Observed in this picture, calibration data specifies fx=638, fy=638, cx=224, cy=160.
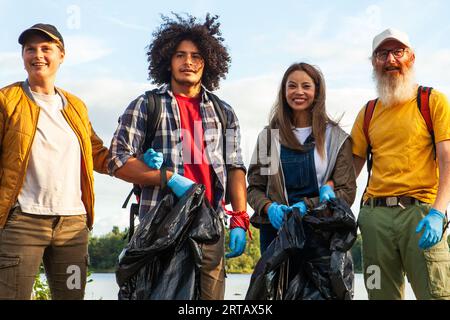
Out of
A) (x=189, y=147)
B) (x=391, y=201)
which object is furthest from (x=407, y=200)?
(x=189, y=147)

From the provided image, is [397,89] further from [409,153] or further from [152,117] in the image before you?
[152,117]

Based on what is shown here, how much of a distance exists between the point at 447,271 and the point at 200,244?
1614 mm

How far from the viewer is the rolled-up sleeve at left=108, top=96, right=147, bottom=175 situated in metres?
3.95

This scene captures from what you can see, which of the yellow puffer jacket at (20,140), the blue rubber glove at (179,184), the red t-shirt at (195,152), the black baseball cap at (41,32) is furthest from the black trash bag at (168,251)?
the black baseball cap at (41,32)

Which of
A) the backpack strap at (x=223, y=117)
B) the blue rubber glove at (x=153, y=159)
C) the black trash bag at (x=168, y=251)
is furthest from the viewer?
the backpack strap at (x=223, y=117)

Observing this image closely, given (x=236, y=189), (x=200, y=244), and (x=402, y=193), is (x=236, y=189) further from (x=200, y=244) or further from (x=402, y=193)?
(x=402, y=193)

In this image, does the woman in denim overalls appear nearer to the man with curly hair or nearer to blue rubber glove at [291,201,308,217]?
blue rubber glove at [291,201,308,217]

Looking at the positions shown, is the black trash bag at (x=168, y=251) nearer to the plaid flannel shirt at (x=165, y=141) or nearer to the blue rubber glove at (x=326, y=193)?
the plaid flannel shirt at (x=165, y=141)

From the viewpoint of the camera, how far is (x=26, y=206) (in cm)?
394

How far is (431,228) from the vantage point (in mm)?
3959

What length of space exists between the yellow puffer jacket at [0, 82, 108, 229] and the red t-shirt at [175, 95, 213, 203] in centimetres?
67

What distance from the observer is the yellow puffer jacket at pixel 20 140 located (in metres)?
3.93

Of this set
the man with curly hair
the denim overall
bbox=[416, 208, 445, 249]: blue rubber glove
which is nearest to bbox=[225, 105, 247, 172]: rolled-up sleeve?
the man with curly hair

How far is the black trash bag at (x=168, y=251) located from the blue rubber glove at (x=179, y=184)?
0.15 ft
